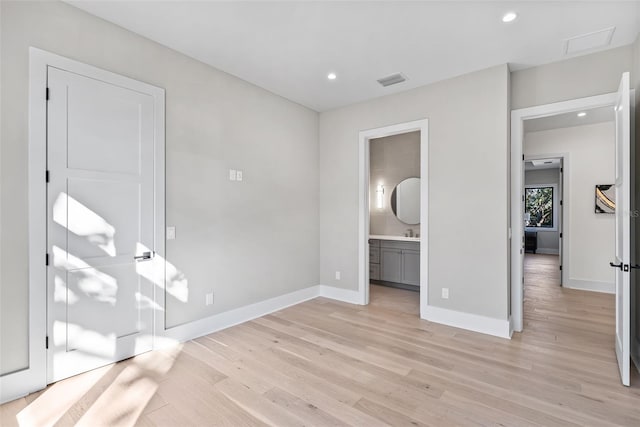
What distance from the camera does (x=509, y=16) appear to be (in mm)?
2523

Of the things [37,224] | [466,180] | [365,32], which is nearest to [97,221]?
[37,224]

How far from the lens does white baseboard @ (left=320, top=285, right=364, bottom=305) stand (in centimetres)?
454

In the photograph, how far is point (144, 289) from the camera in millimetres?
2848

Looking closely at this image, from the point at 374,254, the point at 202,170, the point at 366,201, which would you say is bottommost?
the point at 374,254

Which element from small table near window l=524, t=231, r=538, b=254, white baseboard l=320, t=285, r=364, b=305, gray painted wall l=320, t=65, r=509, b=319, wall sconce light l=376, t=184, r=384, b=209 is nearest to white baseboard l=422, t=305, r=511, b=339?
gray painted wall l=320, t=65, r=509, b=319

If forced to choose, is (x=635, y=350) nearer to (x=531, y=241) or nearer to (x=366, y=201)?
(x=366, y=201)

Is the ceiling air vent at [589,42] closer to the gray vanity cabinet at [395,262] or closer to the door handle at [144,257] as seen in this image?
the gray vanity cabinet at [395,262]

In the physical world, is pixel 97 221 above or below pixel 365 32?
below

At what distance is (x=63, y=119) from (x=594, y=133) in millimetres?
7440

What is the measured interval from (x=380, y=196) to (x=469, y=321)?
9.24 ft

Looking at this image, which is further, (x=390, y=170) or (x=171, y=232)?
(x=390, y=170)

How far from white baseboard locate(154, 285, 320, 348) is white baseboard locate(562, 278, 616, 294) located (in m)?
4.64

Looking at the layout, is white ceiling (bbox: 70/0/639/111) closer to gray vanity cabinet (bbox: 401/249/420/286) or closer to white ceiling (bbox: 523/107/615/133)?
white ceiling (bbox: 523/107/615/133)

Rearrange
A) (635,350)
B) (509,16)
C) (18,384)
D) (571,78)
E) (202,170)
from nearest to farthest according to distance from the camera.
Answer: (18,384) < (509,16) < (635,350) < (571,78) < (202,170)
